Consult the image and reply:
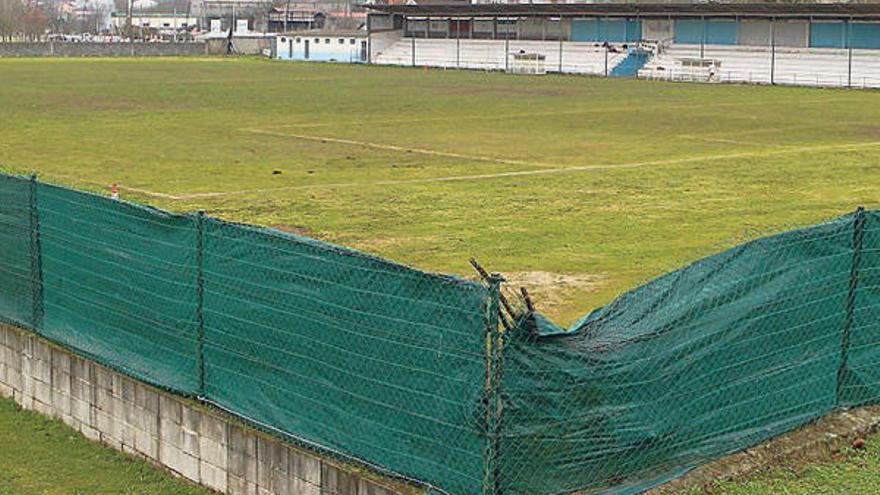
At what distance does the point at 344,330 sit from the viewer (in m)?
8.54

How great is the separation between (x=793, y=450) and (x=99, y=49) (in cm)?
11767

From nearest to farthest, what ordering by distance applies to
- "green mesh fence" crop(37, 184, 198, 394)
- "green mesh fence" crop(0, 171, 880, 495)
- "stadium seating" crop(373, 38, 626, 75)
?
"green mesh fence" crop(0, 171, 880, 495), "green mesh fence" crop(37, 184, 198, 394), "stadium seating" crop(373, 38, 626, 75)

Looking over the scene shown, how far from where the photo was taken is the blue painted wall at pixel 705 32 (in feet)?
283

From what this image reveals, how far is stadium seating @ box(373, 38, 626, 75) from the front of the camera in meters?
92.2

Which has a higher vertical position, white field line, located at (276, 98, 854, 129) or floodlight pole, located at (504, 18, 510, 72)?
floodlight pole, located at (504, 18, 510, 72)

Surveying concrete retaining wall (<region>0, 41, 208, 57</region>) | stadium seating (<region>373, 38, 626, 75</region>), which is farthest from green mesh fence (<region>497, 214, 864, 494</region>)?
concrete retaining wall (<region>0, 41, 208, 57</region>)

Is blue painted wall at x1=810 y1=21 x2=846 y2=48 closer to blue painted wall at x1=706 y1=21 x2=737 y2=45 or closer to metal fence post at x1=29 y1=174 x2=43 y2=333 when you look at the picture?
blue painted wall at x1=706 y1=21 x2=737 y2=45

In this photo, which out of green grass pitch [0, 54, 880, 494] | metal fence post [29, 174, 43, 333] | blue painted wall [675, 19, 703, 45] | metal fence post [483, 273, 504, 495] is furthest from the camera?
blue painted wall [675, 19, 703, 45]

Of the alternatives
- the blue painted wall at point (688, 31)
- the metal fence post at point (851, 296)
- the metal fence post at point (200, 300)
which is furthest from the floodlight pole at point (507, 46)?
the metal fence post at point (200, 300)

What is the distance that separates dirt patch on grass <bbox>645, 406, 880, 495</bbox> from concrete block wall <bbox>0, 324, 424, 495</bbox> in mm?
1782

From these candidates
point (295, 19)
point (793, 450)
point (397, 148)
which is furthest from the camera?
point (295, 19)

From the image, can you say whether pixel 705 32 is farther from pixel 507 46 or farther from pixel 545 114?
pixel 545 114

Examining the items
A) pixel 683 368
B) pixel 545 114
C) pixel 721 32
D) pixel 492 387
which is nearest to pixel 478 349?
pixel 492 387

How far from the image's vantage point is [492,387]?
7.61 meters
